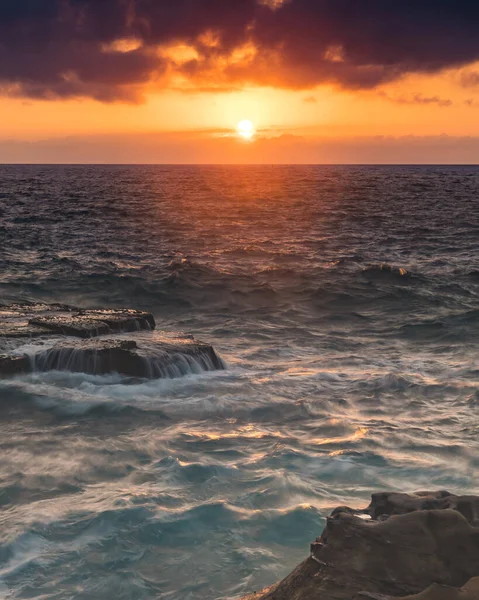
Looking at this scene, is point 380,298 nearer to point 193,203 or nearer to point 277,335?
point 277,335

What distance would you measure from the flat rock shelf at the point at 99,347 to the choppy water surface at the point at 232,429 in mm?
339

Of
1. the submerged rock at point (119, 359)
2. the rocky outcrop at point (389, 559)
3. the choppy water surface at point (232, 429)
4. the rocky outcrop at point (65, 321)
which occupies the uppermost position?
the rocky outcrop at point (389, 559)

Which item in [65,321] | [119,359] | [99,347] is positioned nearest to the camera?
[119,359]

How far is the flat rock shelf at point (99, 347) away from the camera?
448 inches

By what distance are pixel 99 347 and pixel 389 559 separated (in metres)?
8.16

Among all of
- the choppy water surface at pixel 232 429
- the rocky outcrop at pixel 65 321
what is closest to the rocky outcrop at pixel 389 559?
the choppy water surface at pixel 232 429

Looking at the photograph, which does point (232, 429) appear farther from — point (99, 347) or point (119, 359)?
point (99, 347)

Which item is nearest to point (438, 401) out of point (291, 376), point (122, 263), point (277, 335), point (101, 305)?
point (291, 376)

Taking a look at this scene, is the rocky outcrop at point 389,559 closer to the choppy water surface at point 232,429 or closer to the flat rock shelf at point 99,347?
the choppy water surface at point 232,429

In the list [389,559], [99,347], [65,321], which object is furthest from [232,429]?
A: [389,559]

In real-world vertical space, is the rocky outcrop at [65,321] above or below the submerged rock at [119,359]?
above

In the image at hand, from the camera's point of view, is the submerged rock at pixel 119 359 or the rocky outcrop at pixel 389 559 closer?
the rocky outcrop at pixel 389 559

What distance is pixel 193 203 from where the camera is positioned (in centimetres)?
5988

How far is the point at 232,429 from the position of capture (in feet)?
31.4
